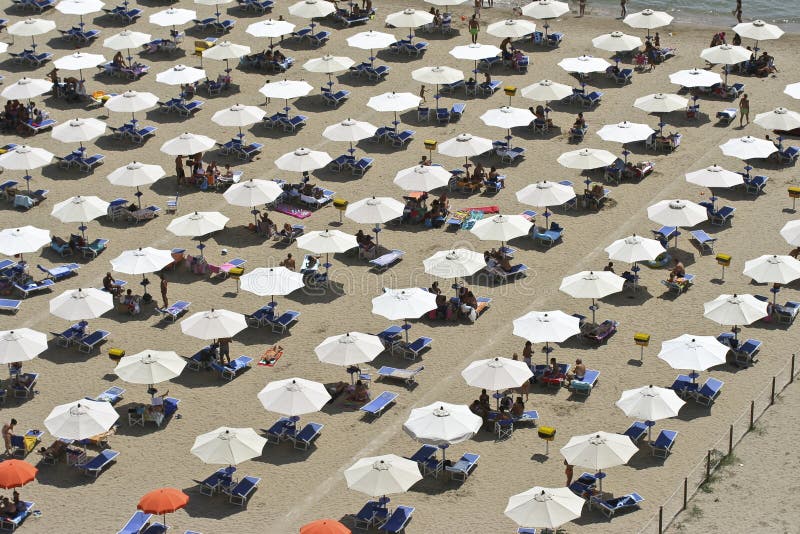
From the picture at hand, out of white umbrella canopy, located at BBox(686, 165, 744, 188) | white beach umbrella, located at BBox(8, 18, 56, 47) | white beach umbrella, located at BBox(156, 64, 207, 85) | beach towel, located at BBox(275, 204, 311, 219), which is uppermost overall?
white beach umbrella, located at BBox(8, 18, 56, 47)

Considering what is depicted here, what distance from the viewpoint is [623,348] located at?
44469 millimetres

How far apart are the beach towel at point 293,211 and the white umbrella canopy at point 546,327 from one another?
1248 centimetres

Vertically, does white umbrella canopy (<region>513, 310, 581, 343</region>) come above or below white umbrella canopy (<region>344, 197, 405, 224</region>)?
below

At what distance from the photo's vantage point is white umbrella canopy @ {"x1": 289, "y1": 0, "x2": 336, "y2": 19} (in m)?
68.4

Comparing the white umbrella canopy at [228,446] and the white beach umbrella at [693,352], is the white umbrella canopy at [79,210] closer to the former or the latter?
the white umbrella canopy at [228,446]

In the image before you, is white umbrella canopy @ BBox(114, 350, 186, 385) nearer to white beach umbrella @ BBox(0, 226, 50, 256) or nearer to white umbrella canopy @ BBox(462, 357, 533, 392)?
white beach umbrella @ BBox(0, 226, 50, 256)

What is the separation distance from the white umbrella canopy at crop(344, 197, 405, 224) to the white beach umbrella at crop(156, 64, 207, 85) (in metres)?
14.3

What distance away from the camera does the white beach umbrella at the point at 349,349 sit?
4169 cm

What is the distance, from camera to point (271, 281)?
45938mm

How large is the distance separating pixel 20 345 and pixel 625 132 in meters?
25.0

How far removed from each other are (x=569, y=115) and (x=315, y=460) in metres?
26.1

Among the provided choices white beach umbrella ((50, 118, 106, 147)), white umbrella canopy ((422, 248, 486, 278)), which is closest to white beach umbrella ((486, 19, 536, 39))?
white beach umbrella ((50, 118, 106, 147))

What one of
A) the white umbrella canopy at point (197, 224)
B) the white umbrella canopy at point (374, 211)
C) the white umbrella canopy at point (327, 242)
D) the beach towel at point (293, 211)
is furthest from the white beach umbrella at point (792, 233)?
the white umbrella canopy at point (197, 224)

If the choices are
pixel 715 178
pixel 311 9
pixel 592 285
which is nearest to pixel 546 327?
pixel 592 285
